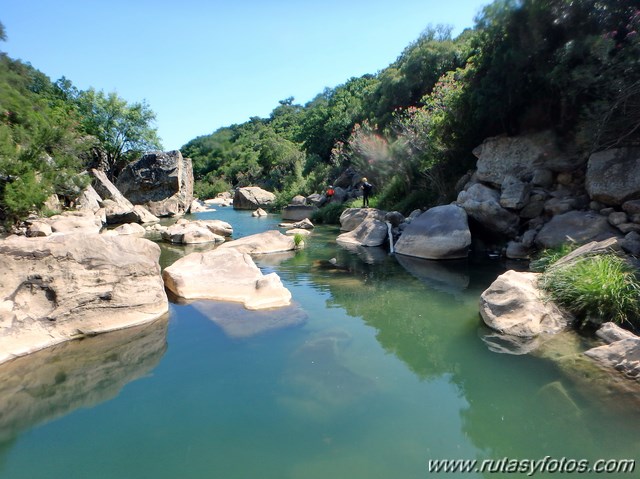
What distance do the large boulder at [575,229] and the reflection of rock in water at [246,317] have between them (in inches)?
257

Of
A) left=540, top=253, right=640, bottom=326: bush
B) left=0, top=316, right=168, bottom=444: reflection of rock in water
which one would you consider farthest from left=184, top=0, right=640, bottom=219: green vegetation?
left=0, top=316, right=168, bottom=444: reflection of rock in water

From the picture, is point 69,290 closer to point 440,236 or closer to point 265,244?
point 265,244

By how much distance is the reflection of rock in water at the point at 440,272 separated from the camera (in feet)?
31.6

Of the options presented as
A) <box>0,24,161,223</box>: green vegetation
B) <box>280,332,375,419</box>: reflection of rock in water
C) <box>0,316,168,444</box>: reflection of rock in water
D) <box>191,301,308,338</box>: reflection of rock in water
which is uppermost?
<box>0,24,161,223</box>: green vegetation

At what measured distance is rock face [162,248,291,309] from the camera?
8.22 m

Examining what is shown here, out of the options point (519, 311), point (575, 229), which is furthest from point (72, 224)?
point (575, 229)

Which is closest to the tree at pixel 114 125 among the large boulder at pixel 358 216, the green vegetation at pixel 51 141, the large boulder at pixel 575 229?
the green vegetation at pixel 51 141

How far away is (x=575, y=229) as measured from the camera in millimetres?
10141

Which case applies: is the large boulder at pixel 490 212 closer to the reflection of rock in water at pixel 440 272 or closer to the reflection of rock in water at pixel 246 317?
the reflection of rock in water at pixel 440 272

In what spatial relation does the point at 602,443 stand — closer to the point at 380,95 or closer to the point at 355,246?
the point at 355,246

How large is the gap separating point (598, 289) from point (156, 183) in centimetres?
2941

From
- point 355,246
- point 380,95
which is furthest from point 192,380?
point 380,95

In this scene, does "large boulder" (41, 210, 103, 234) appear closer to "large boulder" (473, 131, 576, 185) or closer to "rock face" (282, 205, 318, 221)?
"rock face" (282, 205, 318, 221)

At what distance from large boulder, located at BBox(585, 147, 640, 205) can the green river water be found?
5.55 m
